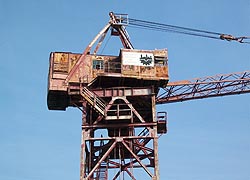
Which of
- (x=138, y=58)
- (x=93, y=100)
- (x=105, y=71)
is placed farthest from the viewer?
(x=105, y=71)

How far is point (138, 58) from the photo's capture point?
41.1 meters

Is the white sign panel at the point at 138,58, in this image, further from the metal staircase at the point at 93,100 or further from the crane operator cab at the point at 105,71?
the metal staircase at the point at 93,100

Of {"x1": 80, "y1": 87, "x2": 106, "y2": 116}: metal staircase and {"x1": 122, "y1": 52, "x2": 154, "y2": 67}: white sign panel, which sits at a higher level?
{"x1": 122, "y1": 52, "x2": 154, "y2": 67}: white sign panel

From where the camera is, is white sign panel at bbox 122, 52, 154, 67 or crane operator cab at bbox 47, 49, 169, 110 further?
white sign panel at bbox 122, 52, 154, 67

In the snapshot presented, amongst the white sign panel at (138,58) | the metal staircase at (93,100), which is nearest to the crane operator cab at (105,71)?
the white sign panel at (138,58)

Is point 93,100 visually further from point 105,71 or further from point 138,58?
point 138,58

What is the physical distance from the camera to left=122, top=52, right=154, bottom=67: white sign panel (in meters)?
40.7

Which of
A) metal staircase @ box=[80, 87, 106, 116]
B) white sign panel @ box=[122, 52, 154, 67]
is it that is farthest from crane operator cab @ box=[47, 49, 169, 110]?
metal staircase @ box=[80, 87, 106, 116]

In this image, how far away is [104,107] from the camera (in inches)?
1553

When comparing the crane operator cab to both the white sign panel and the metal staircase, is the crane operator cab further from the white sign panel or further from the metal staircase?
the metal staircase

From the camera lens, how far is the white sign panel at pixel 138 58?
134ft

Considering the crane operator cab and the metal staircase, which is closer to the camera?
the metal staircase

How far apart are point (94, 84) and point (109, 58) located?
310 cm

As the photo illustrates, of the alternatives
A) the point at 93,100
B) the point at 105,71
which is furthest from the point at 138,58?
the point at 93,100
